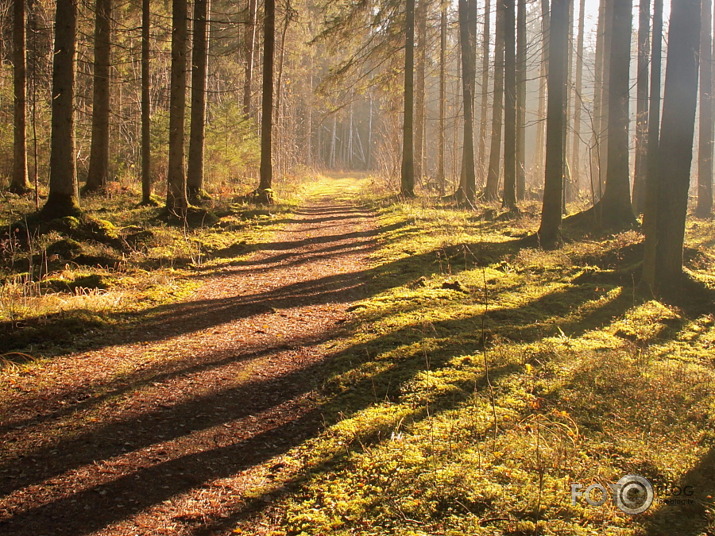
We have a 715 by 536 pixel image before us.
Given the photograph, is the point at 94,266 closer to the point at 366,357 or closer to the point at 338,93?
the point at 366,357

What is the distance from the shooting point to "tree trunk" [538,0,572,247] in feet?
33.8

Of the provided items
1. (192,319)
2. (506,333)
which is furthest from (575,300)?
(192,319)

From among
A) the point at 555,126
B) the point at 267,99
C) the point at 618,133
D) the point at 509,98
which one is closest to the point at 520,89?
the point at 509,98

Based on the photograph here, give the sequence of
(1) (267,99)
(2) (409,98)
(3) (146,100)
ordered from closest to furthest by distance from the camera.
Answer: (3) (146,100) → (1) (267,99) → (2) (409,98)

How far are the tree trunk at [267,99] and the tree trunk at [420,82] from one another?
223 inches

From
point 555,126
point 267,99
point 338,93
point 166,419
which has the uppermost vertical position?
point 338,93

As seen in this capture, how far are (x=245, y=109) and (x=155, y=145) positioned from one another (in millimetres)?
7369

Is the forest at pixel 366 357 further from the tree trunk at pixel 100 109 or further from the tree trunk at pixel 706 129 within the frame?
the tree trunk at pixel 706 129

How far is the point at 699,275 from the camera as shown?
7.54 m

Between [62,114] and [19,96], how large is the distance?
636 centimetres

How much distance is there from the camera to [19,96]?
14547mm

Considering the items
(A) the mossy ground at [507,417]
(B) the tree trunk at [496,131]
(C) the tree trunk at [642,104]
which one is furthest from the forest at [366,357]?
(B) the tree trunk at [496,131]

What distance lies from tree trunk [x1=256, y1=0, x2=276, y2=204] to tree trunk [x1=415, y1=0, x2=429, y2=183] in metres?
5.67

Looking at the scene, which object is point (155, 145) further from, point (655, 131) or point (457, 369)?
point (457, 369)
